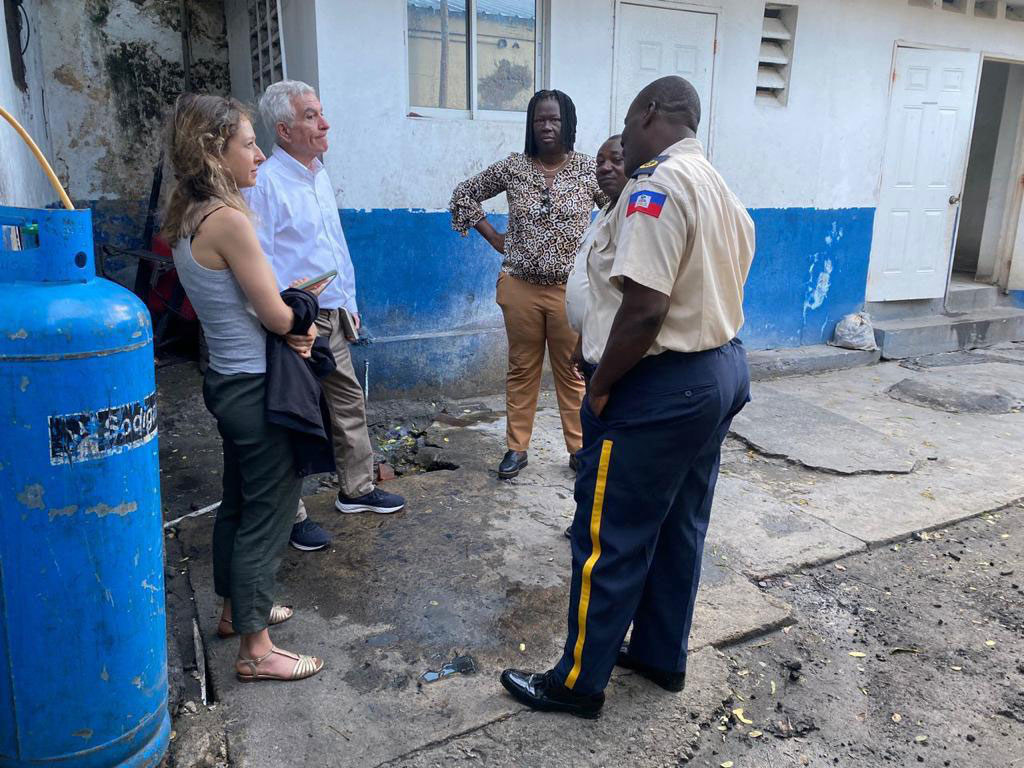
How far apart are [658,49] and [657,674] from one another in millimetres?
4667

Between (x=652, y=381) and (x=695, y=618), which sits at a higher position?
(x=652, y=381)

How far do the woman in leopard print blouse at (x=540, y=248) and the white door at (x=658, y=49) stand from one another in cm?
194

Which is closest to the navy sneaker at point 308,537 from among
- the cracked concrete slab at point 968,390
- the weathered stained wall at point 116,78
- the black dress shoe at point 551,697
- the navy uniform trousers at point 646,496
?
the black dress shoe at point 551,697

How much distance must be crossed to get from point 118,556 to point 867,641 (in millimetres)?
2461

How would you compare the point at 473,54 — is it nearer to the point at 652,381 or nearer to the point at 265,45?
the point at 265,45

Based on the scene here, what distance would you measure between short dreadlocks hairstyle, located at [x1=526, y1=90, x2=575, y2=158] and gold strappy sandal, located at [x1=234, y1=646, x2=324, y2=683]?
8.47ft

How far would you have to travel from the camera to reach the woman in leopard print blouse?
12.4 ft

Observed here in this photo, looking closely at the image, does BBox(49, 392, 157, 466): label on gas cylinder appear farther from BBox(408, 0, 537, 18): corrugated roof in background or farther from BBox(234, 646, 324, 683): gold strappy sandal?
BBox(408, 0, 537, 18): corrugated roof in background

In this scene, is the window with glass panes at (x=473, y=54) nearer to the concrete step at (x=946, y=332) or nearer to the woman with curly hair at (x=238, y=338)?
the woman with curly hair at (x=238, y=338)

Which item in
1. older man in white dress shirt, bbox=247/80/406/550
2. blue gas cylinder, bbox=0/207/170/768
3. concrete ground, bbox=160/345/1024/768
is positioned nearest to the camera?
blue gas cylinder, bbox=0/207/170/768

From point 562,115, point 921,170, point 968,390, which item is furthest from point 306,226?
point 921,170

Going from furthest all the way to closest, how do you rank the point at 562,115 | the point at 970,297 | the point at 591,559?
the point at 970,297 → the point at 562,115 → the point at 591,559

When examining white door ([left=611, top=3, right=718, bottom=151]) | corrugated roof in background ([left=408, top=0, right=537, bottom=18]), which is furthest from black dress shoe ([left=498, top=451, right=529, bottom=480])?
corrugated roof in background ([left=408, top=0, right=537, bottom=18])

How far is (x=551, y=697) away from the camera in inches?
90.4
